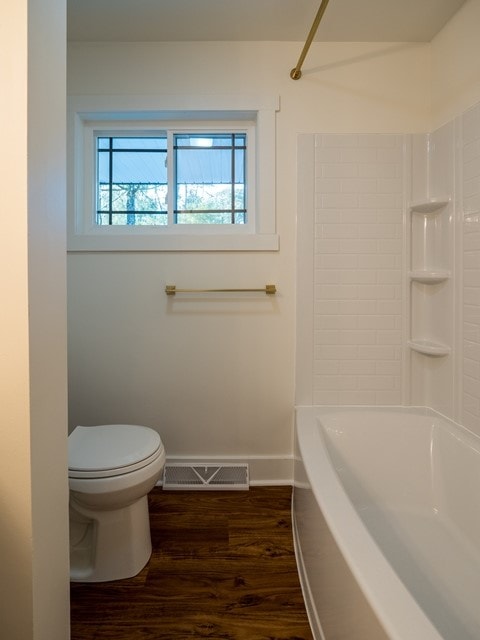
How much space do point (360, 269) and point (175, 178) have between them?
3.82 feet

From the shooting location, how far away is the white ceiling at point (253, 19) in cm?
153

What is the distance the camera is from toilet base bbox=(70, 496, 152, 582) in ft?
4.29

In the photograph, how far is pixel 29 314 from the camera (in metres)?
0.79

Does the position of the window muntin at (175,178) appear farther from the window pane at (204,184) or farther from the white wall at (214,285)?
the white wall at (214,285)

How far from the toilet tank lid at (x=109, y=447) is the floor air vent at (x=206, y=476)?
52 cm

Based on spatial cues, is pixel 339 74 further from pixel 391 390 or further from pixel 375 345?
pixel 391 390

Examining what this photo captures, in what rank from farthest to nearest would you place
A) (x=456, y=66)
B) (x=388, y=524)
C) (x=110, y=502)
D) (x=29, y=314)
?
(x=456, y=66), (x=388, y=524), (x=110, y=502), (x=29, y=314)

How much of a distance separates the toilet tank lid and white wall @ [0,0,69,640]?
0.35 m

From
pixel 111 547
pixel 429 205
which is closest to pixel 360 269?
pixel 429 205

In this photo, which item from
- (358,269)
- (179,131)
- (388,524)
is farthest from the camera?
(179,131)

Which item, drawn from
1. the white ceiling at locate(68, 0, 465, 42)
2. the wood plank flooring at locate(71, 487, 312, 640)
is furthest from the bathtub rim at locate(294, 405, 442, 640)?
the white ceiling at locate(68, 0, 465, 42)

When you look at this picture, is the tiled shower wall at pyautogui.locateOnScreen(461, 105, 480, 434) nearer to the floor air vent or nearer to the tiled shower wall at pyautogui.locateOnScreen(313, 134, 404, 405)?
the tiled shower wall at pyautogui.locateOnScreen(313, 134, 404, 405)

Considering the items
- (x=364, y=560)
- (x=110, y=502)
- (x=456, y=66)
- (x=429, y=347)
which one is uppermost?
(x=456, y=66)

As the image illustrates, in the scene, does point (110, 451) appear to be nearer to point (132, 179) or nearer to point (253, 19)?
point (132, 179)
